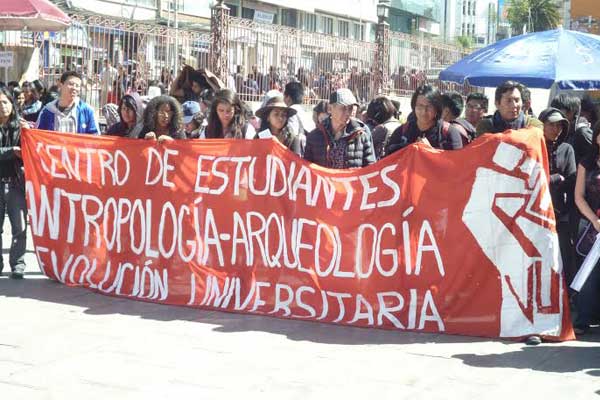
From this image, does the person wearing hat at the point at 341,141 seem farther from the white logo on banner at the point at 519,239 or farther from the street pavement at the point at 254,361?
the street pavement at the point at 254,361

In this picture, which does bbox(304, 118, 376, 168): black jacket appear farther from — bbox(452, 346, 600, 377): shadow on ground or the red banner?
bbox(452, 346, 600, 377): shadow on ground

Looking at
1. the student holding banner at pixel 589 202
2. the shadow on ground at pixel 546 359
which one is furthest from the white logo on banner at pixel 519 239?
the student holding banner at pixel 589 202

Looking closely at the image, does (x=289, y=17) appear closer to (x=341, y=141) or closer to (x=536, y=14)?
(x=536, y=14)

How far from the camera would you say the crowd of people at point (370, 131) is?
7139 mm

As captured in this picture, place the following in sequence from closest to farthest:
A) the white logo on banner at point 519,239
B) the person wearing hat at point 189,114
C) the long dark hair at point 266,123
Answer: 1. the white logo on banner at point 519,239
2. the long dark hair at point 266,123
3. the person wearing hat at point 189,114

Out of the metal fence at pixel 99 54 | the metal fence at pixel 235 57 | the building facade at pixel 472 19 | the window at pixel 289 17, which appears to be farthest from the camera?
the building facade at pixel 472 19

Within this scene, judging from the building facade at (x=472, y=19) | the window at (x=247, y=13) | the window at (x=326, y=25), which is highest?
the building facade at (x=472, y=19)

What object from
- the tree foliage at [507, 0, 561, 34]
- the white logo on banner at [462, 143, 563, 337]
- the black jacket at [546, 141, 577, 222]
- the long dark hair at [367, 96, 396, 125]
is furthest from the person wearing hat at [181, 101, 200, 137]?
the tree foliage at [507, 0, 561, 34]

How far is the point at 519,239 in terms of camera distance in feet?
21.7

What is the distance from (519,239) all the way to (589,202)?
638mm

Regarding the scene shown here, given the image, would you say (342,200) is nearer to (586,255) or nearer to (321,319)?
(321,319)

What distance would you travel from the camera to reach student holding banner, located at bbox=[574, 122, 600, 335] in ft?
22.2

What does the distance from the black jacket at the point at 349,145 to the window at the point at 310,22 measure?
45340 mm

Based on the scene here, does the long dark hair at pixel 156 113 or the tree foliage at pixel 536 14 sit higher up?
the tree foliage at pixel 536 14
